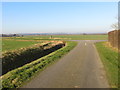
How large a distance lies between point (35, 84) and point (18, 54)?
6411 mm

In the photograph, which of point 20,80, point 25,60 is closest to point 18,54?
point 25,60

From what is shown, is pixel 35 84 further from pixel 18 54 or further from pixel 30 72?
pixel 18 54

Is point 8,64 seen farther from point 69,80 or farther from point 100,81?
point 100,81

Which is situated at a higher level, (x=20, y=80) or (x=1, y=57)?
(x=1, y=57)

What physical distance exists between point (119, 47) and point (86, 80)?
41.5ft

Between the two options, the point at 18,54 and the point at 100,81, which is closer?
the point at 100,81

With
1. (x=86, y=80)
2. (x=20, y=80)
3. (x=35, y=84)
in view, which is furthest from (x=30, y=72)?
(x=86, y=80)

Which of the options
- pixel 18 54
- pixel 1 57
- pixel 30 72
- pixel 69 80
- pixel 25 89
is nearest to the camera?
pixel 25 89

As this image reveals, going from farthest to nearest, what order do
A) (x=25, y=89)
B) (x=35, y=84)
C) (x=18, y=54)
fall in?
(x=18, y=54), (x=35, y=84), (x=25, y=89)

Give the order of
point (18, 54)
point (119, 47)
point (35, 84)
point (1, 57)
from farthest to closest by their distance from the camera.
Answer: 1. point (119, 47)
2. point (18, 54)
3. point (1, 57)
4. point (35, 84)

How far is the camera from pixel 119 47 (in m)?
18.1

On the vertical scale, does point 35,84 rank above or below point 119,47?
below

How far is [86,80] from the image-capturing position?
721cm

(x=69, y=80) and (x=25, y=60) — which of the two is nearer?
(x=69, y=80)
